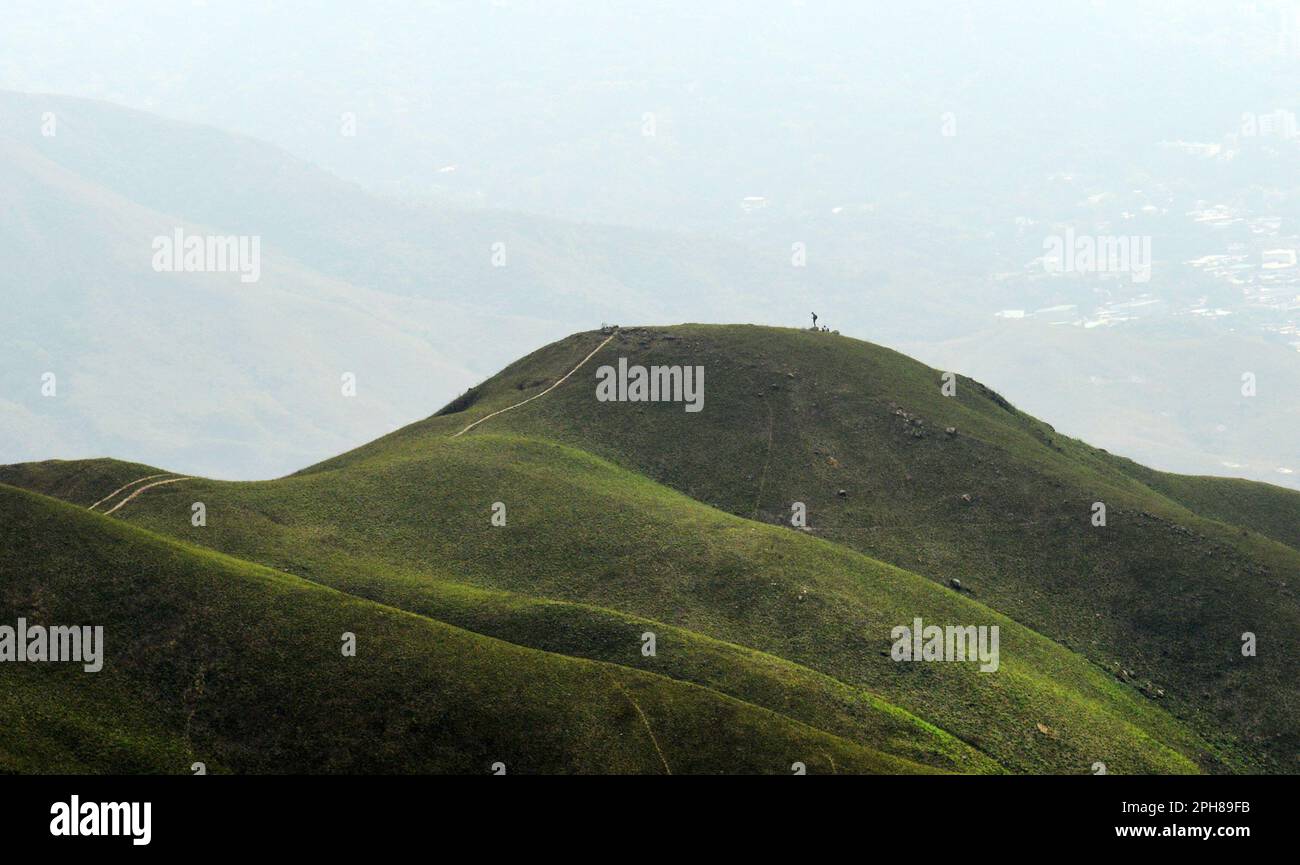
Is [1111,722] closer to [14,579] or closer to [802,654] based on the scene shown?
[802,654]

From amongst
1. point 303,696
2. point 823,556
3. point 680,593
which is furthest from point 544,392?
point 303,696

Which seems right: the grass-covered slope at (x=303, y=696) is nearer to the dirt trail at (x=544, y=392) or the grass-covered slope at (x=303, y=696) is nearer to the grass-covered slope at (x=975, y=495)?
the grass-covered slope at (x=975, y=495)

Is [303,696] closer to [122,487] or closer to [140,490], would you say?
[140,490]

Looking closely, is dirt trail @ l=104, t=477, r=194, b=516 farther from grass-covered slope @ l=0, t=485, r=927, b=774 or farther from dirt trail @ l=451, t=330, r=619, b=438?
dirt trail @ l=451, t=330, r=619, b=438

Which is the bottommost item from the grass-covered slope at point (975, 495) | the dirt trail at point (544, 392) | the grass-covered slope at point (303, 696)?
the grass-covered slope at point (303, 696)

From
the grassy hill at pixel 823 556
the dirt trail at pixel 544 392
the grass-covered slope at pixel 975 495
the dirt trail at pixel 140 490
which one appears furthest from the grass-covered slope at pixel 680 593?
the dirt trail at pixel 544 392

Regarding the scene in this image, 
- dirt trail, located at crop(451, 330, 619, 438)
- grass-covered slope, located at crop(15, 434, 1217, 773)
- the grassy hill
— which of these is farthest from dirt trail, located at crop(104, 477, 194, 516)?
dirt trail, located at crop(451, 330, 619, 438)
